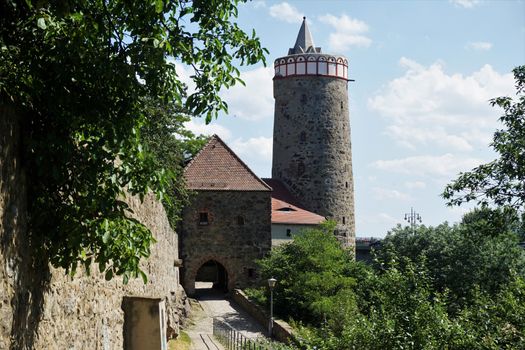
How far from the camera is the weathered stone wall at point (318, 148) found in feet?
141

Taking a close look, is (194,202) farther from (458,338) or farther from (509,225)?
(458,338)

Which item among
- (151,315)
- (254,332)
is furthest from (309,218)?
(151,315)

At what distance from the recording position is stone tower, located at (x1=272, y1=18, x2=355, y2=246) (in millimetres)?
42969

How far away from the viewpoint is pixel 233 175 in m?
35.8

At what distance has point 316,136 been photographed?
4319cm

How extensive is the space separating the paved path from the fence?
195 mm

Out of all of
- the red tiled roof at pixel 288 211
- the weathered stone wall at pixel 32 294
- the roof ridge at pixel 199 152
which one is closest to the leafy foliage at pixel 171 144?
the roof ridge at pixel 199 152

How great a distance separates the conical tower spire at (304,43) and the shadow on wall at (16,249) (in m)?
41.0

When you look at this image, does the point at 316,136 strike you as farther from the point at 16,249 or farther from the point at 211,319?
the point at 16,249

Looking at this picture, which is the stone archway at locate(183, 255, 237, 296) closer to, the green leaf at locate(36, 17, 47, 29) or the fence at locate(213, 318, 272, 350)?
the fence at locate(213, 318, 272, 350)

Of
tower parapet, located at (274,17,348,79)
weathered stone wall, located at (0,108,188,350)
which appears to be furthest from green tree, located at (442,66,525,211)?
tower parapet, located at (274,17,348,79)

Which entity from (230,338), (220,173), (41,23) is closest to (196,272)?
(220,173)

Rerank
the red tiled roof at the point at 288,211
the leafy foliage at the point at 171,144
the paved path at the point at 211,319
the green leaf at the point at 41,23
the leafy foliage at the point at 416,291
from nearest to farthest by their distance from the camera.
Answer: the green leaf at the point at 41,23
the leafy foliage at the point at 416,291
the paved path at the point at 211,319
the leafy foliage at the point at 171,144
the red tiled roof at the point at 288,211

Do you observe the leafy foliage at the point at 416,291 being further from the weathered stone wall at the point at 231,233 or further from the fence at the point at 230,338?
the weathered stone wall at the point at 231,233
